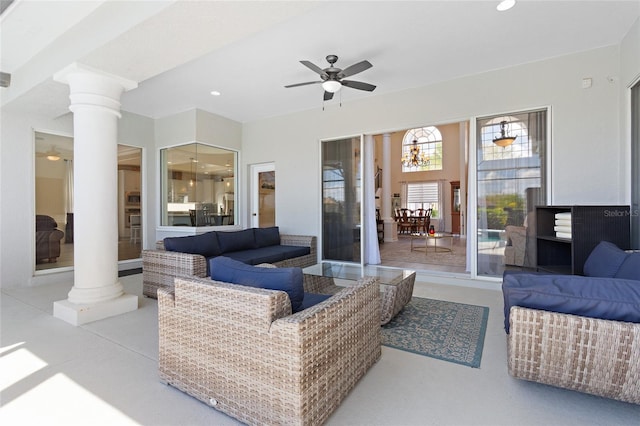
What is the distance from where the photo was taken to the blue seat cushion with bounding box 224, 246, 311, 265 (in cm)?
411

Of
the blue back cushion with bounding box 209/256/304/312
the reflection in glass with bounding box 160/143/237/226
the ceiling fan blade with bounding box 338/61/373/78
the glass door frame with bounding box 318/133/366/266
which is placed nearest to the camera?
the blue back cushion with bounding box 209/256/304/312

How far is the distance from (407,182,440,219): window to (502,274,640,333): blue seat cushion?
1125cm

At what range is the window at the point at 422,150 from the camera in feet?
41.5

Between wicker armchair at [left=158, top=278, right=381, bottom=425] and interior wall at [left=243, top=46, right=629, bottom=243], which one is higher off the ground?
interior wall at [left=243, top=46, right=629, bottom=243]

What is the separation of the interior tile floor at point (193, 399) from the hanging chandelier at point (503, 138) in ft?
8.93

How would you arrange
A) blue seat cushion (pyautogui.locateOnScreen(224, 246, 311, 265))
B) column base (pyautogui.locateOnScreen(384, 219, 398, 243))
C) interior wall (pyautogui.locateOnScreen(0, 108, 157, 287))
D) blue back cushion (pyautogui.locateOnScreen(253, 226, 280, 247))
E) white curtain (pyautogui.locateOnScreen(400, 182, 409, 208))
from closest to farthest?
1. blue seat cushion (pyautogui.locateOnScreen(224, 246, 311, 265))
2. interior wall (pyautogui.locateOnScreen(0, 108, 157, 287))
3. blue back cushion (pyautogui.locateOnScreen(253, 226, 280, 247))
4. column base (pyautogui.locateOnScreen(384, 219, 398, 243))
5. white curtain (pyautogui.locateOnScreen(400, 182, 409, 208))

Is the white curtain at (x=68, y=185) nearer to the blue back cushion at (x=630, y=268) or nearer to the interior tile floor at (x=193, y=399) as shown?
the interior tile floor at (x=193, y=399)

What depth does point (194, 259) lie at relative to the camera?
351 cm

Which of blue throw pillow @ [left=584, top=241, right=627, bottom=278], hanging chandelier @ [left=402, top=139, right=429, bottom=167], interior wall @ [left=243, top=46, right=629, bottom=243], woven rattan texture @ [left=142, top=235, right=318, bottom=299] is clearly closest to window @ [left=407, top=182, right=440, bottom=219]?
hanging chandelier @ [left=402, top=139, right=429, bottom=167]

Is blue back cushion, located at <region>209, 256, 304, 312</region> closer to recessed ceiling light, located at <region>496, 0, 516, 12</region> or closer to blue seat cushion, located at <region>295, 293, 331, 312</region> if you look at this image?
blue seat cushion, located at <region>295, 293, 331, 312</region>

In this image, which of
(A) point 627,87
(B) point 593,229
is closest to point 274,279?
(B) point 593,229

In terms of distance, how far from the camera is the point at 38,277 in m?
4.56

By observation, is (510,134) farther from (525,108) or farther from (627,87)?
(627,87)

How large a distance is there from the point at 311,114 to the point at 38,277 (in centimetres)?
506
